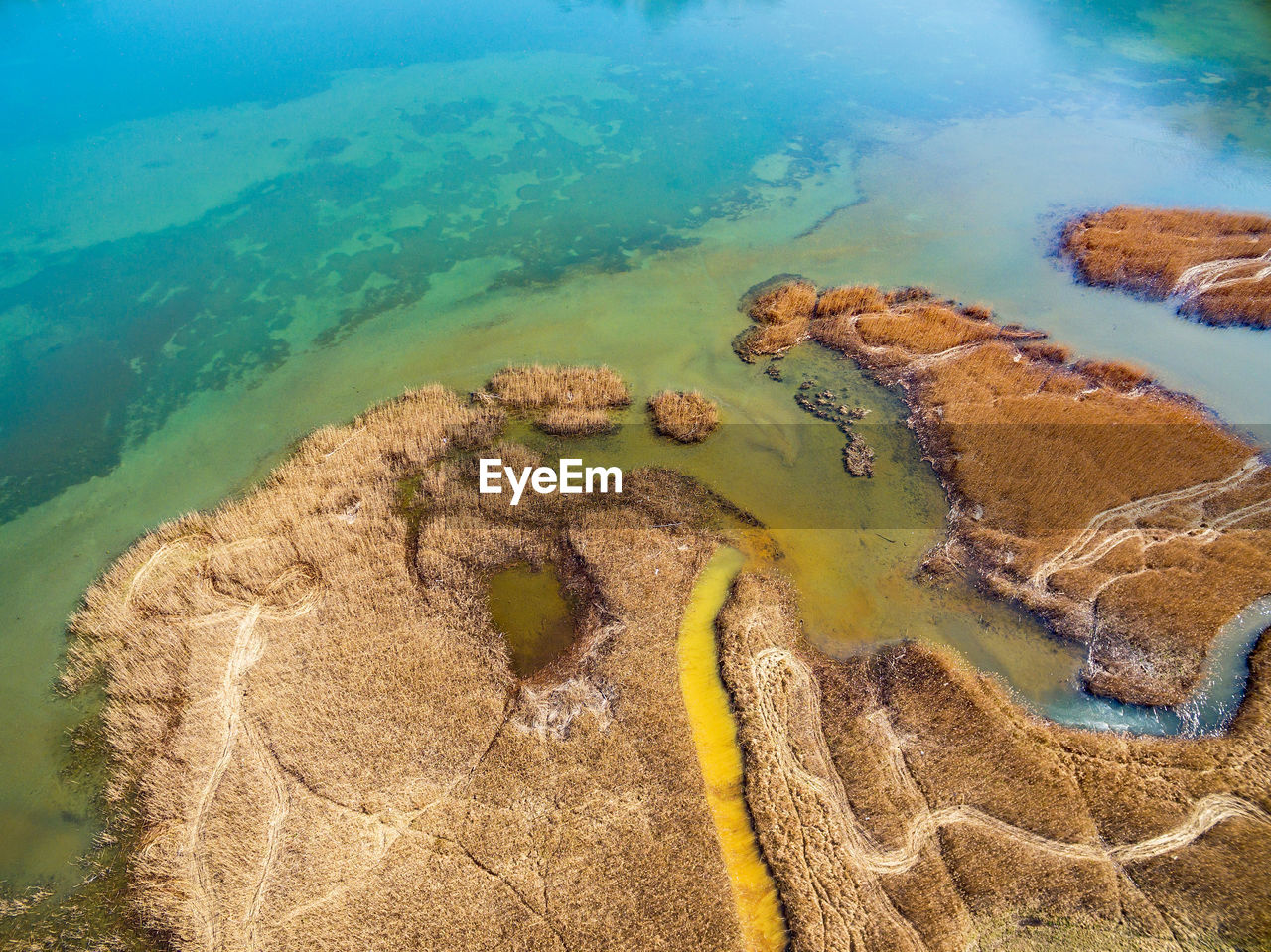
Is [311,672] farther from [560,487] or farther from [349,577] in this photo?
[560,487]

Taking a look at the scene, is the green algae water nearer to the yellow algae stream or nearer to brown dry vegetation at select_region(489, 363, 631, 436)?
the yellow algae stream

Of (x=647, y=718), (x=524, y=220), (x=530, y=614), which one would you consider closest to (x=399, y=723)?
(x=530, y=614)

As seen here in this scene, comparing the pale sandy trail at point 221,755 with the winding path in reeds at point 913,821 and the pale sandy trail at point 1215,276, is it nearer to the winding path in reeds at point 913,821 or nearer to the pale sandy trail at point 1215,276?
the winding path in reeds at point 913,821

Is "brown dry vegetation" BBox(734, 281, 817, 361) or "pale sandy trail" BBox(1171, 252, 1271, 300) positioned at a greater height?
"brown dry vegetation" BBox(734, 281, 817, 361)

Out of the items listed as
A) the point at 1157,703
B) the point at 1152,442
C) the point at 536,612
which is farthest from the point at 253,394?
the point at 1152,442

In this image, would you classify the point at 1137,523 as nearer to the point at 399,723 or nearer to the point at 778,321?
the point at 778,321

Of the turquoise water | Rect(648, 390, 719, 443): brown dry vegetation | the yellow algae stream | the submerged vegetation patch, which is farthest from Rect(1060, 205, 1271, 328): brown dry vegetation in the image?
the yellow algae stream
